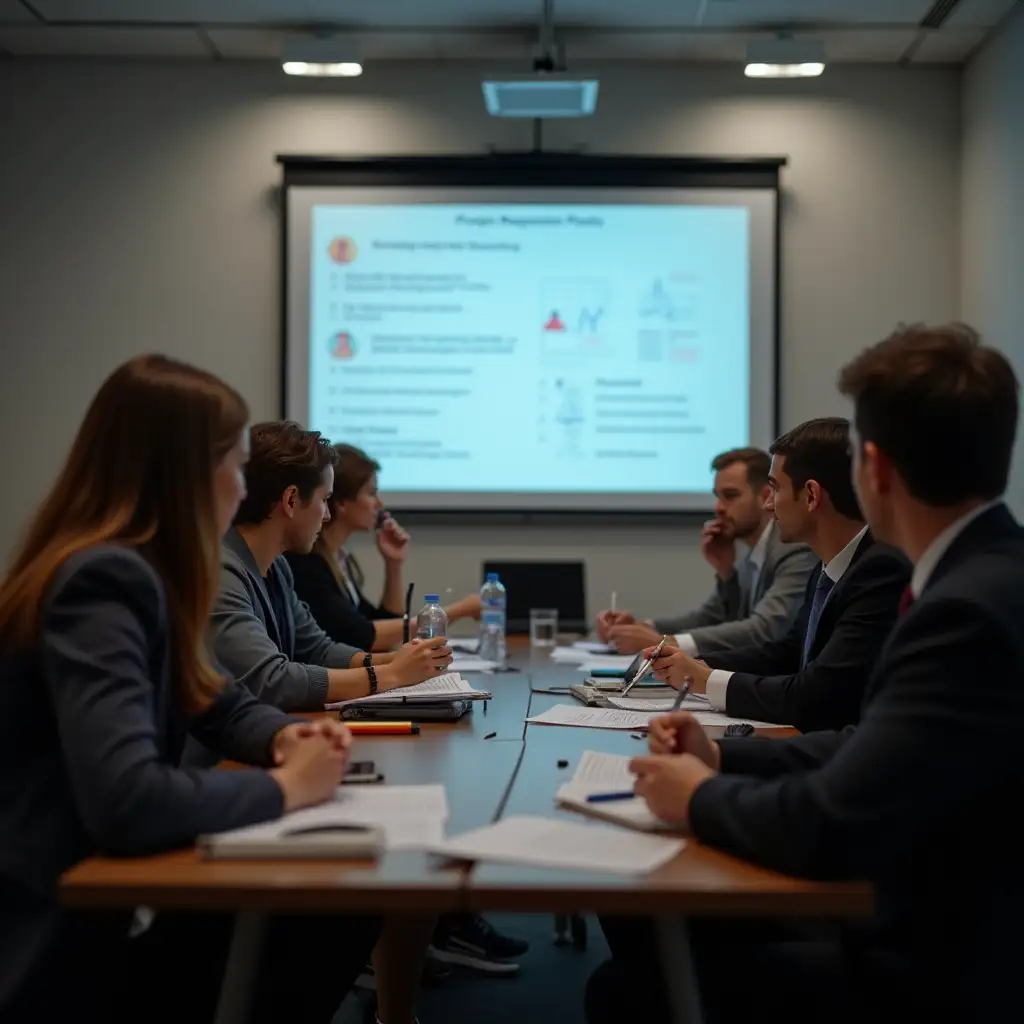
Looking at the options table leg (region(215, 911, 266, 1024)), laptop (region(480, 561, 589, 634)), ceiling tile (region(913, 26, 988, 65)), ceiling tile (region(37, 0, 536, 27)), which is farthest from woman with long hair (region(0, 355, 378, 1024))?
ceiling tile (region(913, 26, 988, 65))

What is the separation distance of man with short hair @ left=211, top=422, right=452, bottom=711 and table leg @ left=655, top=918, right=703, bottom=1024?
1068 millimetres

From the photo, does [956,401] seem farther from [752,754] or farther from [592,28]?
[592,28]

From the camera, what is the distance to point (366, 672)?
2.42m

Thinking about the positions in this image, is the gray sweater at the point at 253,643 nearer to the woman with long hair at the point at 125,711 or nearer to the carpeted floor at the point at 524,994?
the woman with long hair at the point at 125,711

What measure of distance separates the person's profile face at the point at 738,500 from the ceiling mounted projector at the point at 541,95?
1.55 m

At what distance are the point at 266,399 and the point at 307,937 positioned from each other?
141 inches

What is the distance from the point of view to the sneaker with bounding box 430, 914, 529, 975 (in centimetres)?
303

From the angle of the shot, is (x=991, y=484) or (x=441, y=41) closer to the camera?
(x=991, y=484)

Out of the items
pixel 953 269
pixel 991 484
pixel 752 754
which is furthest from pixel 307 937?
pixel 953 269

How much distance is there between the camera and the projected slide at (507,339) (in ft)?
16.4

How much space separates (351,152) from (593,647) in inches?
99.2

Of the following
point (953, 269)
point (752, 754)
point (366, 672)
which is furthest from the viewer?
point (953, 269)

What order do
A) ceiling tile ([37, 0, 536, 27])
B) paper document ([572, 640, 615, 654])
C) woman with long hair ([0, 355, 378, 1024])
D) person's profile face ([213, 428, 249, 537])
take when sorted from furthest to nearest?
1. ceiling tile ([37, 0, 536, 27])
2. paper document ([572, 640, 615, 654])
3. person's profile face ([213, 428, 249, 537])
4. woman with long hair ([0, 355, 378, 1024])

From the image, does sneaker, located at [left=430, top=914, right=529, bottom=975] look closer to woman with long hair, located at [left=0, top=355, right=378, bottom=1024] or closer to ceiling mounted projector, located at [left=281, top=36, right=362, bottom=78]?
woman with long hair, located at [left=0, top=355, right=378, bottom=1024]
